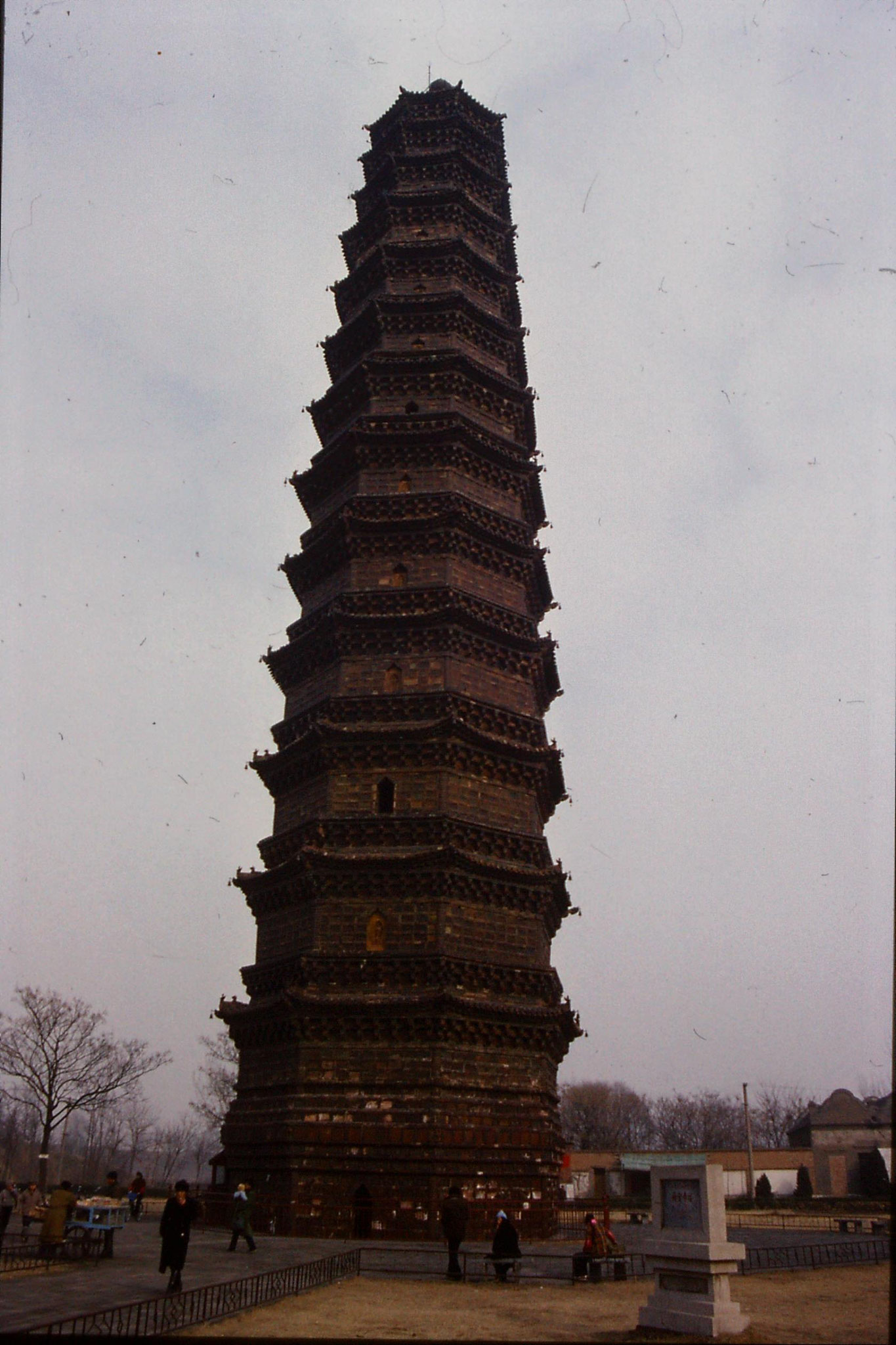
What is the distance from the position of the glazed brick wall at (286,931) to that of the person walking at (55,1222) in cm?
886

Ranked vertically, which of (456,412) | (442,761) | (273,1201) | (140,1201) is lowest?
(140,1201)

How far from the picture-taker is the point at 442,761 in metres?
26.0

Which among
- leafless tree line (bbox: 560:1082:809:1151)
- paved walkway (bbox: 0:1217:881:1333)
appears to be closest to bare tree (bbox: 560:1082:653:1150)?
leafless tree line (bbox: 560:1082:809:1151)

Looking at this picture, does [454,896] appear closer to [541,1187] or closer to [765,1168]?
[541,1187]

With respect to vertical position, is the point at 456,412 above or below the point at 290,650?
above

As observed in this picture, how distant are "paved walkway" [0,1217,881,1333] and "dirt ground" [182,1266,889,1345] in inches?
42.2

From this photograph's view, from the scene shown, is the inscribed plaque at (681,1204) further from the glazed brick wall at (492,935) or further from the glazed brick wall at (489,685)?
the glazed brick wall at (489,685)

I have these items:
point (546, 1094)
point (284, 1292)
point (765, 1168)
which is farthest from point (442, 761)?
point (765, 1168)

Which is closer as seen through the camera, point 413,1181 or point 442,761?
point 413,1181

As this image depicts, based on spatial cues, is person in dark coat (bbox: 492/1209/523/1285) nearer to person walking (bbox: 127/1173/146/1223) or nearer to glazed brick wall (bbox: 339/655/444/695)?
glazed brick wall (bbox: 339/655/444/695)

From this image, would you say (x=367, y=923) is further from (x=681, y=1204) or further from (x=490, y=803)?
(x=681, y=1204)

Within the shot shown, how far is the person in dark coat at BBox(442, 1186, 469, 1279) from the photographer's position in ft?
52.5

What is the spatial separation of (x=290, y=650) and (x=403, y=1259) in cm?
1582

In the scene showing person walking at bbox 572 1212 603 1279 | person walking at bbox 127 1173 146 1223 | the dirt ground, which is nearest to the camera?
the dirt ground
